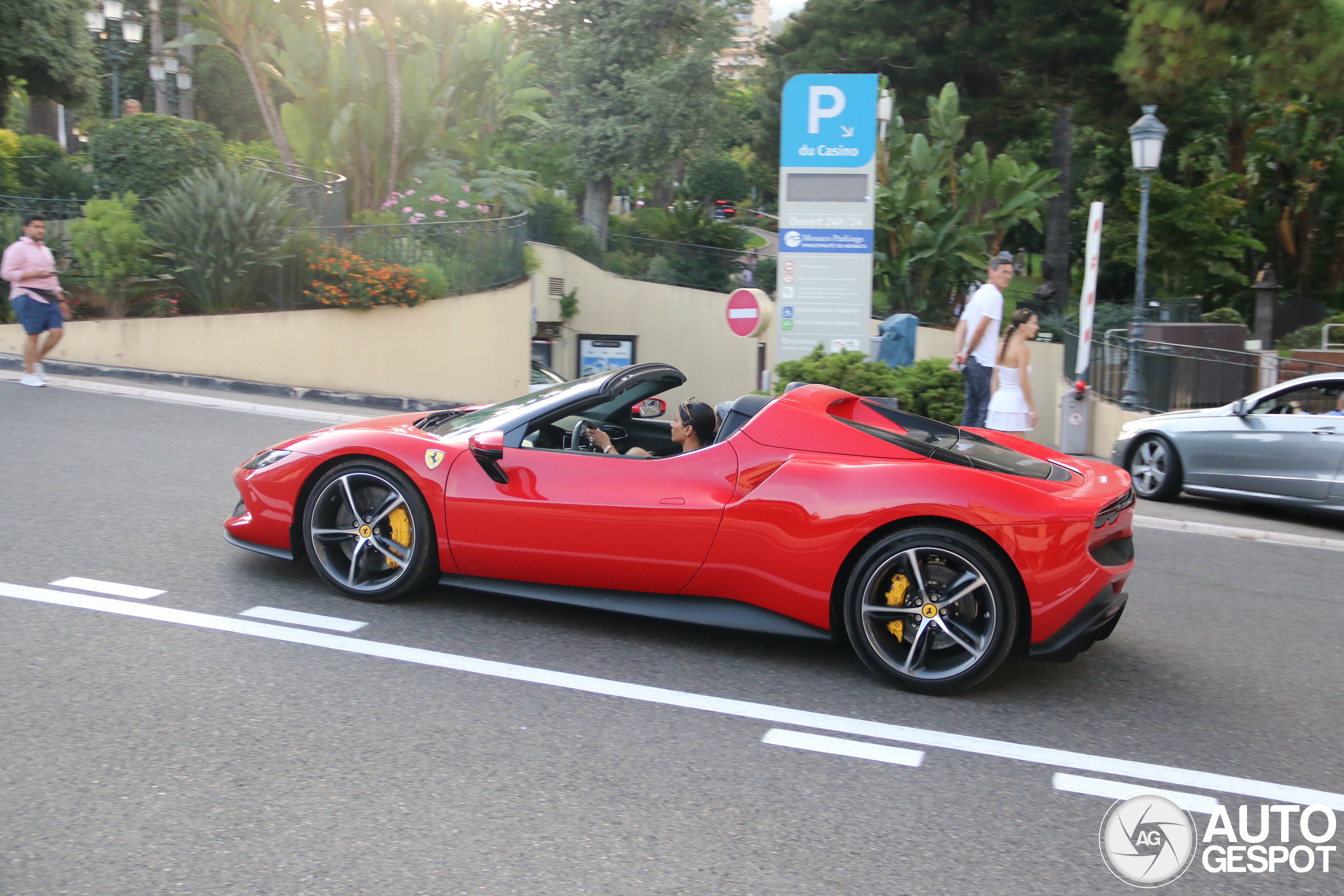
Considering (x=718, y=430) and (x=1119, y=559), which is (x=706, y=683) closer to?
(x=718, y=430)

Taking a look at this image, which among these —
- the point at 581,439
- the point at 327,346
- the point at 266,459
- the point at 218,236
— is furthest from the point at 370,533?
the point at 218,236

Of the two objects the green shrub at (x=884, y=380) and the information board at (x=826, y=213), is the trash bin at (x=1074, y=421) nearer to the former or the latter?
the green shrub at (x=884, y=380)

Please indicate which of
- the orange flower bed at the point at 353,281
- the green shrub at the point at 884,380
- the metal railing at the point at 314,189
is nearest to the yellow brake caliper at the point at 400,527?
the green shrub at the point at 884,380

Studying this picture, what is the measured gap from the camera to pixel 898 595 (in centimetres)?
452

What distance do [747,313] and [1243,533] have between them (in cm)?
618

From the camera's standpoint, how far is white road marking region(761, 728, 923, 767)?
392 cm

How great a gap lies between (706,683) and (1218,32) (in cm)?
1832

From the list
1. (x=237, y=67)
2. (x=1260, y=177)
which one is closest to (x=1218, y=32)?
(x=1260, y=177)

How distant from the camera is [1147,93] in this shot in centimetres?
2083

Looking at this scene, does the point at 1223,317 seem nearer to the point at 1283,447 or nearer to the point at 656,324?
the point at 656,324

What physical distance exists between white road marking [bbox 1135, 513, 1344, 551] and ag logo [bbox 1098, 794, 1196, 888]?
5107mm

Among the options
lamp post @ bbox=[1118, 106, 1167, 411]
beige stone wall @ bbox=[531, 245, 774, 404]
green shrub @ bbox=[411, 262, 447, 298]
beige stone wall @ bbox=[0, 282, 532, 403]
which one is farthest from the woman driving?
beige stone wall @ bbox=[531, 245, 774, 404]

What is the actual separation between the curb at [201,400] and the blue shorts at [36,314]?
23.1 inches

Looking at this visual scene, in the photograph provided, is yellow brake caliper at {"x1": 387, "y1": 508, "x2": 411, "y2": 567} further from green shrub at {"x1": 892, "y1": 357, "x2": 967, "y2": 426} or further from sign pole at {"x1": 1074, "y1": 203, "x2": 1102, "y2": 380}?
sign pole at {"x1": 1074, "y1": 203, "x2": 1102, "y2": 380}
